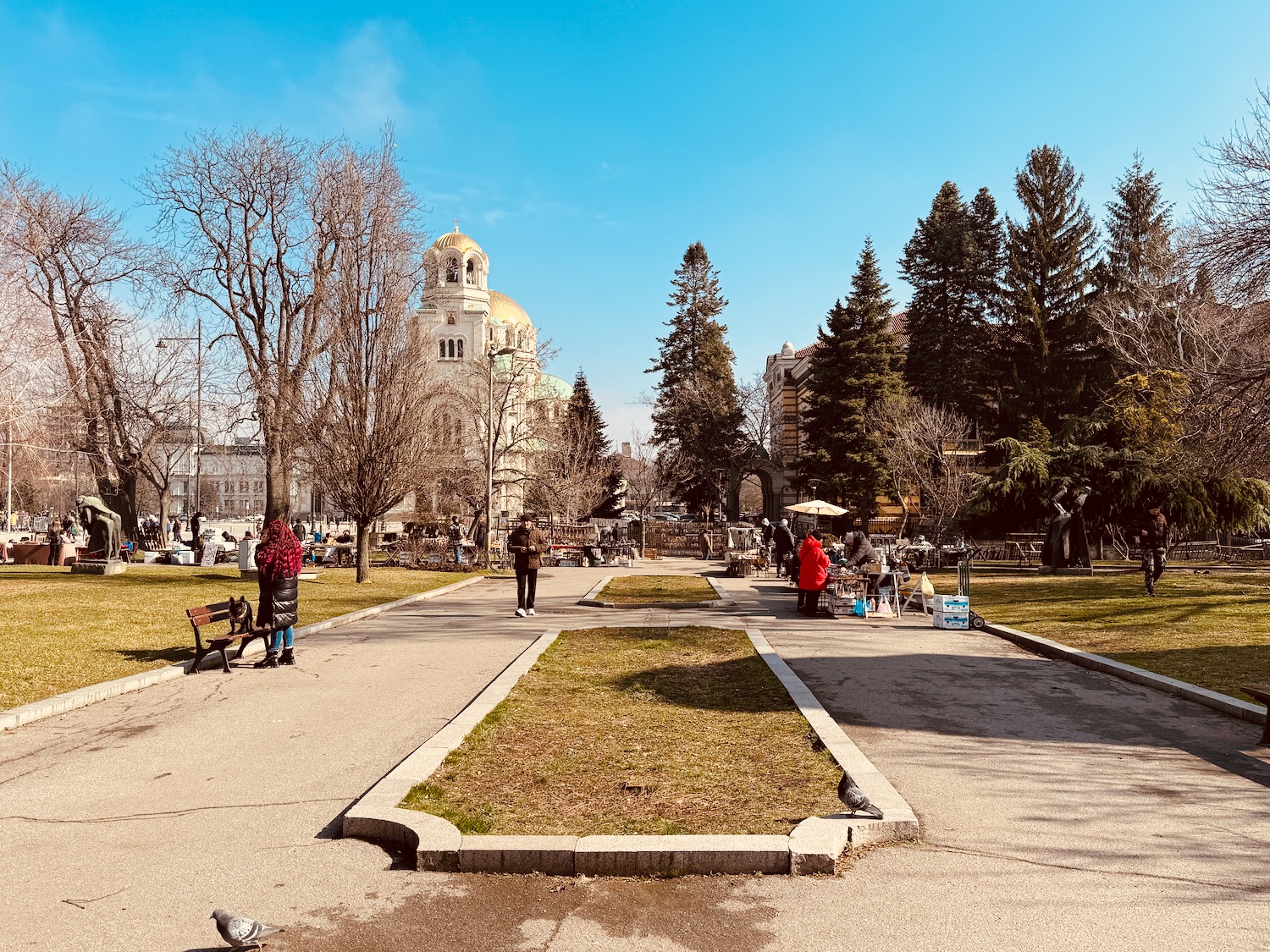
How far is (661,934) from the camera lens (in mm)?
4008

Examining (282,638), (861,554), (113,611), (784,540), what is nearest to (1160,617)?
(861,554)

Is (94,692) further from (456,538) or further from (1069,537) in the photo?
(1069,537)

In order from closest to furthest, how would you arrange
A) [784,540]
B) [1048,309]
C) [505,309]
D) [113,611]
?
[113,611]
[784,540]
[1048,309]
[505,309]

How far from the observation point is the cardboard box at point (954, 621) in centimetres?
1552

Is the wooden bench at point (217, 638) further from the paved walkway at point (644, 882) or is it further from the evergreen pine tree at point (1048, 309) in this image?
the evergreen pine tree at point (1048, 309)

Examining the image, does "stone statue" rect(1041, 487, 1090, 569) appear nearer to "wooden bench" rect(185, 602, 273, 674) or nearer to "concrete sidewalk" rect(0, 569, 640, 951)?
"concrete sidewalk" rect(0, 569, 640, 951)

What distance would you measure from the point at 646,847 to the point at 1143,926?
221 centimetres

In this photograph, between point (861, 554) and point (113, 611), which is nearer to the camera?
point (113, 611)

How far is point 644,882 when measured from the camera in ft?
15.1

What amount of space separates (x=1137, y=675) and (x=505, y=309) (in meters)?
82.7

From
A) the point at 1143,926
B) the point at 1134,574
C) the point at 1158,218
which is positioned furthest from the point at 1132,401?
the point at 1143,926

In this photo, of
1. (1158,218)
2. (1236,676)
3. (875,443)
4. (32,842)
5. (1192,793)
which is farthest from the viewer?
(1158,218)

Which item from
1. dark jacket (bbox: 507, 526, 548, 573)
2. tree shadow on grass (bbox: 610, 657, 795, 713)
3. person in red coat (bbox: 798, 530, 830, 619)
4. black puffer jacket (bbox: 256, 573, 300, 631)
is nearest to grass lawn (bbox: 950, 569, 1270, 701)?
person in red coat (bbox: 798, 530, 830, 619)

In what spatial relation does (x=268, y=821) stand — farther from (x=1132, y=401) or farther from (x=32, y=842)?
(x=1132, y=401)
